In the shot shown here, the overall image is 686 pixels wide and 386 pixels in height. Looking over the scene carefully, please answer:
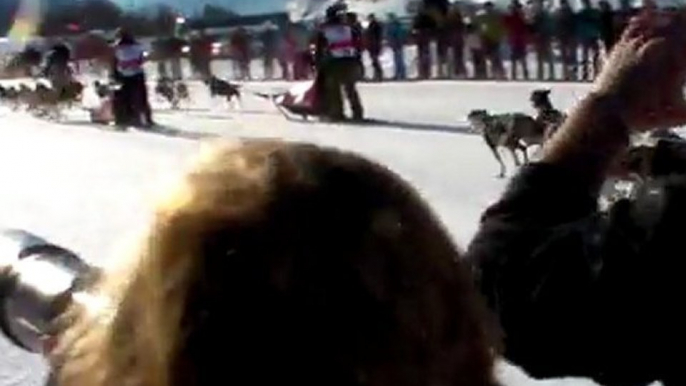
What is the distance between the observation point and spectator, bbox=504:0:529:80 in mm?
16656

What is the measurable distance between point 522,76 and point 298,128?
3.70 metres

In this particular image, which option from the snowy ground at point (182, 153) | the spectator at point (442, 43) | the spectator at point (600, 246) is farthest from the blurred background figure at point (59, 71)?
the spectator at point (600, 246)

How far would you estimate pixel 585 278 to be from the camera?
1503 millimetres

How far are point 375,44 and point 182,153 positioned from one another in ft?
36.4

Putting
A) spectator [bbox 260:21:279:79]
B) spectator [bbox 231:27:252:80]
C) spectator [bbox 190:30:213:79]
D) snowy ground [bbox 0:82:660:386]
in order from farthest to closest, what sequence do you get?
spectator [bbox 190:30:213:79], spectator [bbox 231:27:252:80], spectator [bbox 260:21:279:79], snowy ground [bbox 0:82:660:386]

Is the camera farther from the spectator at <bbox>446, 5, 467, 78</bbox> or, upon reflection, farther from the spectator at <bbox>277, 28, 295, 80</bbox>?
the spectator at <bbox>277, 28, 295, 80</bbox>

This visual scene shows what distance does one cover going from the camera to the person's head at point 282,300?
1001 millimetres

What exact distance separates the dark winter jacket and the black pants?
1486 cm

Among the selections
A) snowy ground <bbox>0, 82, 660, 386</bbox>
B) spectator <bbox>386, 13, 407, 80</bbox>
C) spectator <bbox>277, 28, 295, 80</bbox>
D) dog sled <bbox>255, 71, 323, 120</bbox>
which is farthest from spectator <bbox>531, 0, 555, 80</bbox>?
spectator <bbox>277, 28, 295, 80</bbox>

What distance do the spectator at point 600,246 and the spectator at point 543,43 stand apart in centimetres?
1485

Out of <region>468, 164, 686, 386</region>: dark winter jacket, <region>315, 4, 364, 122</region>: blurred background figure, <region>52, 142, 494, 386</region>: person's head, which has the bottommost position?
<region>315, 4, 364, 122</region>: blurred background figure

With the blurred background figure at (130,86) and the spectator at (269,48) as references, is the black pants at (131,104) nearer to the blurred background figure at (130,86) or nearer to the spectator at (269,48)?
the blurred background figure at (130,86)

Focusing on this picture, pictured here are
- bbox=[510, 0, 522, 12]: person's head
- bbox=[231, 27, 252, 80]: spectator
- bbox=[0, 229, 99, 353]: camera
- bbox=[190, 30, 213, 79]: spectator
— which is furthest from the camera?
bbox=[190, 30, 213, 79]: spectator

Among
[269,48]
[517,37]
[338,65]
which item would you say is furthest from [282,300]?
[269,48]
